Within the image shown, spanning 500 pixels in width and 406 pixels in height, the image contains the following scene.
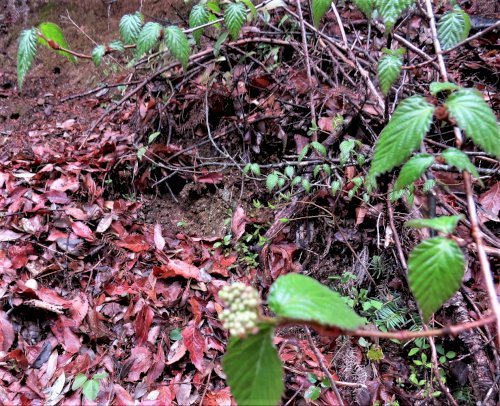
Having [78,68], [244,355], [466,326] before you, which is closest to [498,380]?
[466,326]

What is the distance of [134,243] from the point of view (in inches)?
94.3

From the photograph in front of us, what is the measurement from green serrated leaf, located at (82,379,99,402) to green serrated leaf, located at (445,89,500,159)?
5.90 ft

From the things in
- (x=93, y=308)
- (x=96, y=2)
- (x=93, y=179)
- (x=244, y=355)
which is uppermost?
(x=96, y=2)

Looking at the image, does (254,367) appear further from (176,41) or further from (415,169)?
(176,41)

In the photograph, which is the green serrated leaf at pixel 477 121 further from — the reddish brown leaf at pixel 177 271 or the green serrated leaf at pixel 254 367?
the reddish brown leaf at pixel 177 271

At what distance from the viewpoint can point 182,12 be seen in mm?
3725

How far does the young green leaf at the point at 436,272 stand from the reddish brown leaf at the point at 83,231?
2.03 metres

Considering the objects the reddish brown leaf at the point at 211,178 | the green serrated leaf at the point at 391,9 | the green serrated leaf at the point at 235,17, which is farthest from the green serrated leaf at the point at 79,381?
the green serrated leaf at the point at 391,9

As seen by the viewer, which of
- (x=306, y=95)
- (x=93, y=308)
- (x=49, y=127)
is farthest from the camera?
(x=49, y=127)

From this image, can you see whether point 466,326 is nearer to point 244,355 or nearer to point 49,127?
point 244,355

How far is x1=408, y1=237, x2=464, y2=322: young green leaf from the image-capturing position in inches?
33.0

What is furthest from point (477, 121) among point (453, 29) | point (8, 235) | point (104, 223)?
point (8, 235)

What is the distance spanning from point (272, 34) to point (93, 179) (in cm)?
168

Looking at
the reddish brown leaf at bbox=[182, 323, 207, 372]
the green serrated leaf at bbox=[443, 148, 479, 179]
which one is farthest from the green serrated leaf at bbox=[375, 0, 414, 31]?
the reddish brown leaf at bbox=[182, 323, 207, 372]
